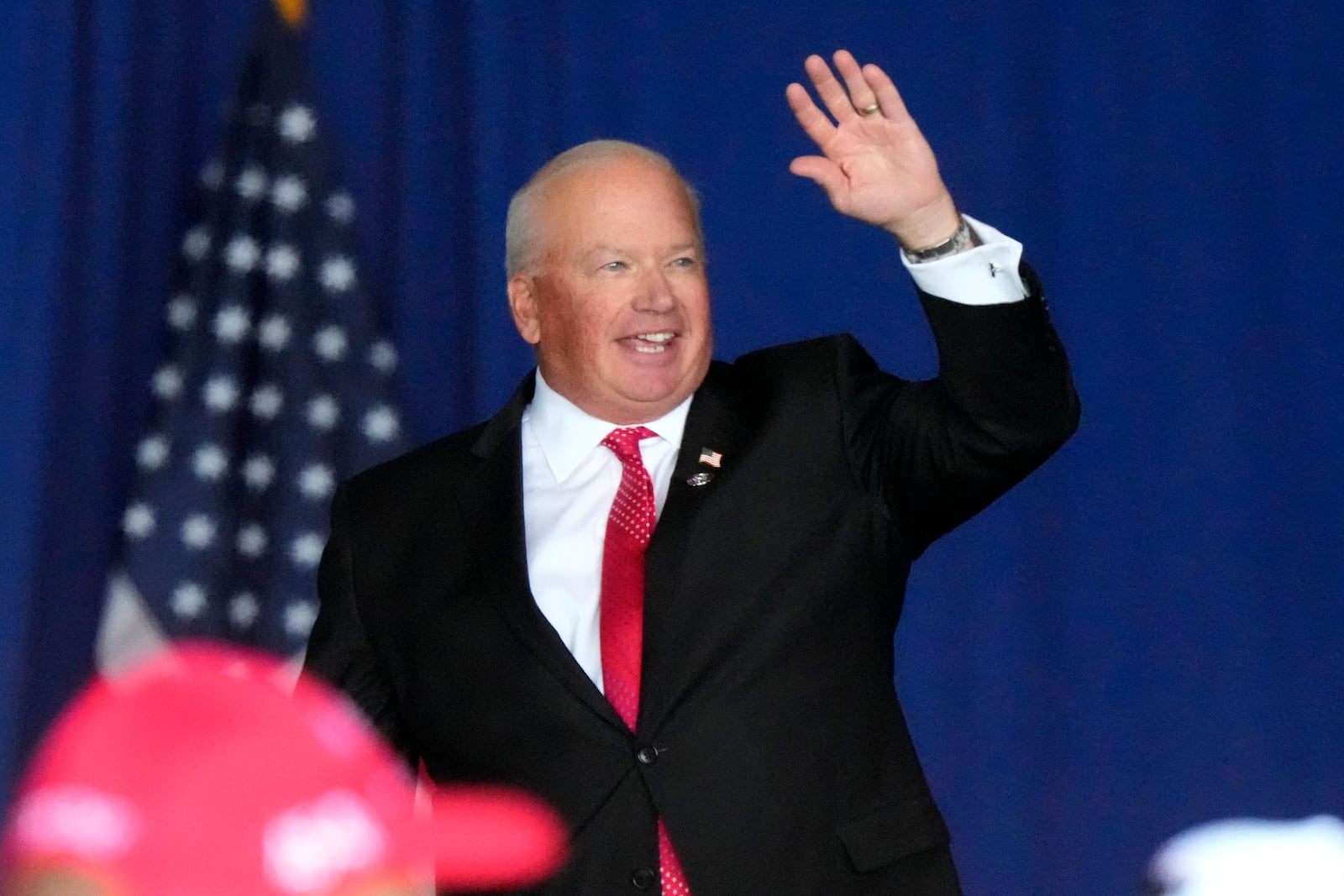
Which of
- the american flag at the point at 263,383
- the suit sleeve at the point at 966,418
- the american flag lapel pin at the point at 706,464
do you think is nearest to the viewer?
the suit sleeve at the point at 966,418

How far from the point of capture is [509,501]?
2049 mm

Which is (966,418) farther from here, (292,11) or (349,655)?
(292,11)

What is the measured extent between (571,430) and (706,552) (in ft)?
1.05

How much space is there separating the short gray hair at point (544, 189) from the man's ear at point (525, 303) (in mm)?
16

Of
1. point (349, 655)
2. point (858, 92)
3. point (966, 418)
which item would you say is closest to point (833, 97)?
point (858, 92)

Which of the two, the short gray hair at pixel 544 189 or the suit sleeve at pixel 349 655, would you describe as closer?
the suit sleeve at pixel 349 655

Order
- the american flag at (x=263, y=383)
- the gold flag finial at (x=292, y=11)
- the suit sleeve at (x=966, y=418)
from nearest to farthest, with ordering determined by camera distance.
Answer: the suit sleeve at (x=966, y=418) → the american flag at (x=263, y=383) → the gold flag finial at (x=292, y=11)

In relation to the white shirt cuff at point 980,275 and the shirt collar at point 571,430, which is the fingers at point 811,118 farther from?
the shirt collar at point 571,430

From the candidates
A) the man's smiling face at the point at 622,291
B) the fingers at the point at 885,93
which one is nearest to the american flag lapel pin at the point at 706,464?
the man's smiling face at the point at 622,291

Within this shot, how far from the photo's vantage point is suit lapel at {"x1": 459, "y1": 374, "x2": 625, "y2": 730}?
1867 mm

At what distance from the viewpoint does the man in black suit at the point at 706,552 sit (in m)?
1.82

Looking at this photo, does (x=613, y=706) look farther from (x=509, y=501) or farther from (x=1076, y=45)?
(x=1076, y=45)

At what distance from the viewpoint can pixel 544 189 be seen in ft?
7.46

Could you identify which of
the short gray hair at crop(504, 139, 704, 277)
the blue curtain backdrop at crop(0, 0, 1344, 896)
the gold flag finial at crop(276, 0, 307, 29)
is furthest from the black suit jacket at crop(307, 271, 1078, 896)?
the gold flag finial at crop(276, 0, 307, 29)
